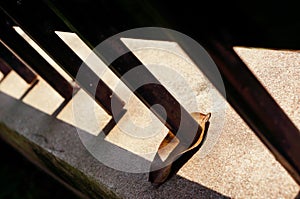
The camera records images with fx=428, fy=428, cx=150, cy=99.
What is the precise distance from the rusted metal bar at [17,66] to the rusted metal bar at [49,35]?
1080 mm

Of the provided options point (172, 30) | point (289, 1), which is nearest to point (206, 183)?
point (172, 30)

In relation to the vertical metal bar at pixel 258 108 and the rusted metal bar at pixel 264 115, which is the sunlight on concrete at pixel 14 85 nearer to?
the vertical metal bar at pixel 258 108

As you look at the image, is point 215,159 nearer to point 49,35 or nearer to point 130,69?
point 130,69

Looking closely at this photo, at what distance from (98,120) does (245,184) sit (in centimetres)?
124

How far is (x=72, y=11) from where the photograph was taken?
1398 millimetres

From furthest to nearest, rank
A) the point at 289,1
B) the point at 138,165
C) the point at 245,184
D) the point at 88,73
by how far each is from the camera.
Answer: the point at 88,73, the point at 138,165, the point at 245,184, the point at 289,1

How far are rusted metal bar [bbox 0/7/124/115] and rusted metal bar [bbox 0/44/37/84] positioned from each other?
42.5 inches

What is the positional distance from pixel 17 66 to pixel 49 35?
5.94ft

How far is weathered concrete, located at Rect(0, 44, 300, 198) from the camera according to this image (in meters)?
1.82

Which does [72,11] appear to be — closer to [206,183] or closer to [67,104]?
[206,183]

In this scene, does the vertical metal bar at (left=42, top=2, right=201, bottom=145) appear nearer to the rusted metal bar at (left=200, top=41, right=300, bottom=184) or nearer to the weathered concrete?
the weathered concrete

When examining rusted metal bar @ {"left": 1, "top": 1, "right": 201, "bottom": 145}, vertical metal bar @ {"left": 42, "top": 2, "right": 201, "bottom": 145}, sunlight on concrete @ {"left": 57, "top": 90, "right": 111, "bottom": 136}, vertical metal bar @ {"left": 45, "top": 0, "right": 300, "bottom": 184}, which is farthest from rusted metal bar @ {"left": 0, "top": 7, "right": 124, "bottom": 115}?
vertical metal bar @ {"left": 45, "top": 0, "right": 300, "bottom": 184}

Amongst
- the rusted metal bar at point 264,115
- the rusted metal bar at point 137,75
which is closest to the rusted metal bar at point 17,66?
the rusted metal bar at point 137,75

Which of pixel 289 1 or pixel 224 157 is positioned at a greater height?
pixel 289 1
